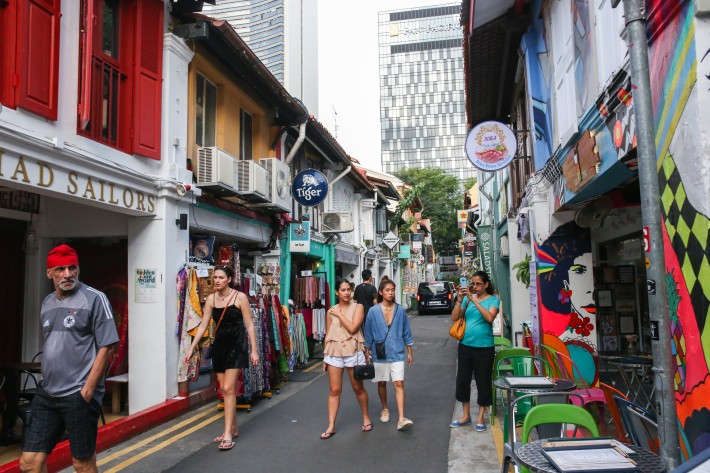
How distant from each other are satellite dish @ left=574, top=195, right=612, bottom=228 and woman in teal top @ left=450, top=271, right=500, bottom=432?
1.41 metres

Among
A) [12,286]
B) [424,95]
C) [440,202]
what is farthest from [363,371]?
[424,95]

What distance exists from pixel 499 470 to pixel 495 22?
20.0 ft

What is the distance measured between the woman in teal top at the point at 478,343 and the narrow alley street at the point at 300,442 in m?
0.41

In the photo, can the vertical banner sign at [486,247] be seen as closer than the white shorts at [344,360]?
No

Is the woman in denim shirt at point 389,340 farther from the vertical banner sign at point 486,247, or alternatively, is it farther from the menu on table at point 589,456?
the vertical banner sign at point 486,247

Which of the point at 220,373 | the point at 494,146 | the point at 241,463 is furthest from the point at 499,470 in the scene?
the point at 494,146

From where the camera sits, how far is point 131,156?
6.94m

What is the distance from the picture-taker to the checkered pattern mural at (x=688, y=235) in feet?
9.34

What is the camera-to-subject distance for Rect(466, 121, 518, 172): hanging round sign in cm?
872

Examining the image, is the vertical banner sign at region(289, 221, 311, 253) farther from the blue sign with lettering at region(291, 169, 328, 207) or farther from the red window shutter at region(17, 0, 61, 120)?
the red window shutter at region(17, 0, 61, 120)

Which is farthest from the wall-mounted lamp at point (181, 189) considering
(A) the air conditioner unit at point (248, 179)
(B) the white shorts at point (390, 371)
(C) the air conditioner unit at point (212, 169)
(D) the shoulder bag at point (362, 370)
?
(B) the white shorts at point (390, 371)

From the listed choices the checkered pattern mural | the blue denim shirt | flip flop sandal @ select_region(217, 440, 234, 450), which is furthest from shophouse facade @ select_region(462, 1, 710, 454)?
flip flop sandal @ select_region(217, 440, 234, 450)

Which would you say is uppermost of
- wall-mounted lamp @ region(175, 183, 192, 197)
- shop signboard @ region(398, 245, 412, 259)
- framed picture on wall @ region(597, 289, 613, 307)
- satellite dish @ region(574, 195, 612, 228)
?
shop signboard @ region(398, 245, 412, 259)

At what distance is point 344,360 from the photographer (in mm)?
6109
